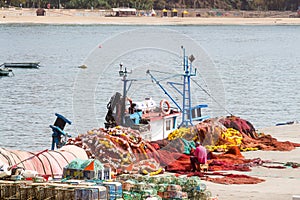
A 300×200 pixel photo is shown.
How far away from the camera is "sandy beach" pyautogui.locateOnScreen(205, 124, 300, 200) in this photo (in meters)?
17.7

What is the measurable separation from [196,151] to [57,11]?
144 meters

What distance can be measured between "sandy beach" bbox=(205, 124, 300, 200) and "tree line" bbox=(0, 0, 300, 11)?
14221 cm

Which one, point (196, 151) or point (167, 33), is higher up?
point (167, 33)

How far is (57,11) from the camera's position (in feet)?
533

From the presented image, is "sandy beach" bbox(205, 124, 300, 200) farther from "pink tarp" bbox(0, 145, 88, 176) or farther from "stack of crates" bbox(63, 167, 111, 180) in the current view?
"pink tarp" bbox(0, 145, 88, 176)

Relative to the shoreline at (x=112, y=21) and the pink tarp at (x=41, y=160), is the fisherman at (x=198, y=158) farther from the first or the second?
the shoreline at (x=112, y=21)

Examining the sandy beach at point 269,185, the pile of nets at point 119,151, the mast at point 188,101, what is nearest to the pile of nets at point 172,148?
the pile of nets at point 119,151

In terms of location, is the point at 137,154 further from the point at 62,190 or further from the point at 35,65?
the point at 35,65

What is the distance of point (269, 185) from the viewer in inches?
746

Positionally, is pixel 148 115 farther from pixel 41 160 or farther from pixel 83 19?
pixel 83 19

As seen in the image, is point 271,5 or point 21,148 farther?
point 271,5

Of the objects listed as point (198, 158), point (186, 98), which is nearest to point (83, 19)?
point (186, 98)

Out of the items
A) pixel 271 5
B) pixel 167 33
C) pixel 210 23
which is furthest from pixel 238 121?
pixel 271 5

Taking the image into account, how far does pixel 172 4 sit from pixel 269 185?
169359 mm
